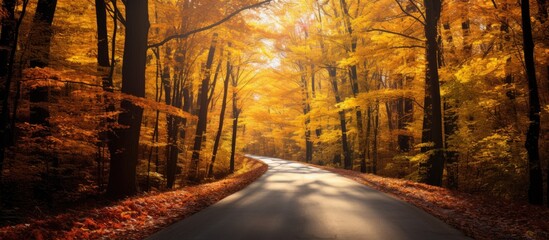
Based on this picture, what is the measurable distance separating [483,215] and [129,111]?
943cm

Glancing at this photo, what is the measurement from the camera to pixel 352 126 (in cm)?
2673

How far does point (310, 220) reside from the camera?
7.63 meters

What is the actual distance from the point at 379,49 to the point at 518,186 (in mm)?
7433

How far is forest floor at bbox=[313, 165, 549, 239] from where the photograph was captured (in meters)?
6.97

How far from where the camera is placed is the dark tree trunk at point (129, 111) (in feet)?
34.6

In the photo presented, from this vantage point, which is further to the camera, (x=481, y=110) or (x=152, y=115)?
(x=152, y=115)

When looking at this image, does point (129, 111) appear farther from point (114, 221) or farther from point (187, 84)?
point (187, 84)

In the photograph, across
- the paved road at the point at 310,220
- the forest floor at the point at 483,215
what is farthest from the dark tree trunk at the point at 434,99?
the paved road at the point at 310,220

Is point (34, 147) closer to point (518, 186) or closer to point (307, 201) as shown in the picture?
point (307, 201)

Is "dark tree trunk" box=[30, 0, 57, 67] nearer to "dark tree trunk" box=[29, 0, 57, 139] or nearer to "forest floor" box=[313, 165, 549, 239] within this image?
"dark tree trunk" box=[29, 0, 57, 139]

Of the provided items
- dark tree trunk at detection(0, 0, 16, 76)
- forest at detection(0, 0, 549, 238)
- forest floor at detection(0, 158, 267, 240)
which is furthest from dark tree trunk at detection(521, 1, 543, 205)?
dark tree trunk at detection(0, 0, 16, 76)

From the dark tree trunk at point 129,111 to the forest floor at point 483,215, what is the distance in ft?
26.1

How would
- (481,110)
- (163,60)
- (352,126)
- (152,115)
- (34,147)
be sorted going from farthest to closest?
(352,126) < (152,115) < (163,60) < (481,110) < (34,147)

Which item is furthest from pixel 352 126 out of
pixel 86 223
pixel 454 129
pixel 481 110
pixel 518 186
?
pixel 86 223
